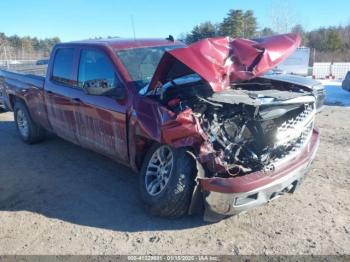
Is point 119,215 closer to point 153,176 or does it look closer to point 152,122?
point 153,176

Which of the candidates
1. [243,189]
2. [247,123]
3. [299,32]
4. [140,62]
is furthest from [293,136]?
[299,32]

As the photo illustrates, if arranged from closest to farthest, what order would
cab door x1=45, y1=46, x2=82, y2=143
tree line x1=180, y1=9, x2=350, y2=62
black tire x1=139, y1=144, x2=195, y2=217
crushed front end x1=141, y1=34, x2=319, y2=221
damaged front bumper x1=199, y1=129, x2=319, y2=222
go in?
damaged front bumper x1=199, y1=129, x2=319, y2=222 < crushed front end x1=141, y1=34, x2=319, y2=221 < black tire x1=139, y1=144, x2=195, y2=217 < cab door x1=45, y1=46, x2=82, y2=143 < tree line x1=180, y1=9, x2=350, y2=62

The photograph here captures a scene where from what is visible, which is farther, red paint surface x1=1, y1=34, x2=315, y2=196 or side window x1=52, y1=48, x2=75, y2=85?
side window x1=52, y1=48, x2=75, y2=85

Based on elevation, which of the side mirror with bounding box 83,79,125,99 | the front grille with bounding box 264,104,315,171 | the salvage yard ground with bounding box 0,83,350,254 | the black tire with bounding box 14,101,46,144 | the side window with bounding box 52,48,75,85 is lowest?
the salvage yard ground with bounding box 0,83,350,254

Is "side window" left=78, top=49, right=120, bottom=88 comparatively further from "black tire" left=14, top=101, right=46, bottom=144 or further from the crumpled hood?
"black tire" left=14, top=101, right=46, bottom=144

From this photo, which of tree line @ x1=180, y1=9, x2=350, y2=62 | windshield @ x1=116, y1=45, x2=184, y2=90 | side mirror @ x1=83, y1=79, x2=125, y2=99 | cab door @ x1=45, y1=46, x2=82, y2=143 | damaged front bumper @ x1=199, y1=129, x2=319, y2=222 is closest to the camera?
damaged front bumper @ x1=199, y1=129, x2=319, y2=222

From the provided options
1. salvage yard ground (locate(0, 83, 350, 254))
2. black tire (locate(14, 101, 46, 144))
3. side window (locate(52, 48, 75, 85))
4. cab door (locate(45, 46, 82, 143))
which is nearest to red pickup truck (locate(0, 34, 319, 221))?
salvage yard ground (locate(0, 83, 350, 254))

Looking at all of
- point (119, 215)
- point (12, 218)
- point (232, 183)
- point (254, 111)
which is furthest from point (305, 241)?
point (12, 218)

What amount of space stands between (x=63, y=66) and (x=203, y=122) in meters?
2.96

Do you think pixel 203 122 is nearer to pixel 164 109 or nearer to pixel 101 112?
pixel 164 109

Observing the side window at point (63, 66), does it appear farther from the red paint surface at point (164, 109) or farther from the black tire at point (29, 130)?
the black tire at point (29, 130)

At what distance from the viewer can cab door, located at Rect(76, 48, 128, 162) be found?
4323 mm

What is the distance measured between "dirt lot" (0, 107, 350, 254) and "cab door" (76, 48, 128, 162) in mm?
579

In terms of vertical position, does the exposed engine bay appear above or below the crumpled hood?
below
